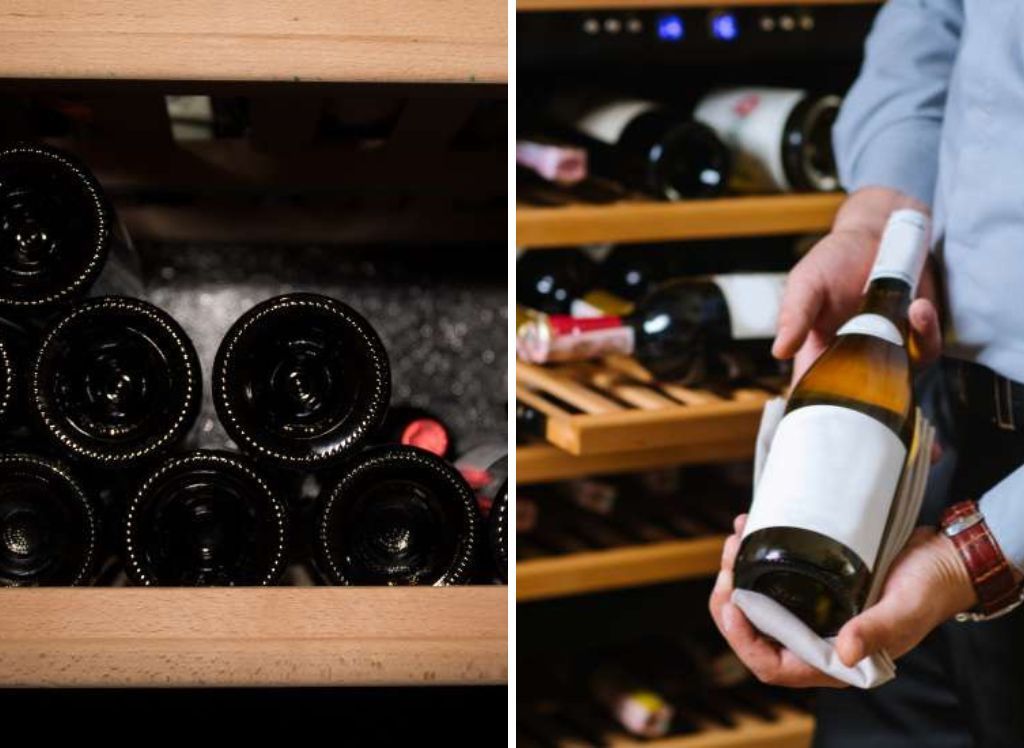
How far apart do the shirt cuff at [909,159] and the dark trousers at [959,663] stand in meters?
0.14

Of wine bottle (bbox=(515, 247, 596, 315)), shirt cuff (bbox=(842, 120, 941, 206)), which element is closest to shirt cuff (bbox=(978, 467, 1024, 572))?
shirt cuff (bbox=(842, 120, 941, 206))

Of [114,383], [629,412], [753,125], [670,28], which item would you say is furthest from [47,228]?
[753,125]

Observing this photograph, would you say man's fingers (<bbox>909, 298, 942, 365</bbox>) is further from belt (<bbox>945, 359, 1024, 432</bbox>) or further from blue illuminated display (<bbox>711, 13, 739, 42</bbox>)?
blue illuminated display (<bbox>711, 13, 739, 42</bbox>)

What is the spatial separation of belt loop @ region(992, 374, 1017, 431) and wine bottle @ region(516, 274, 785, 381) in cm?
26

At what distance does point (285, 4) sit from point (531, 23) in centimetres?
28

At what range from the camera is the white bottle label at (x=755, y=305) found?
1095 millimetres

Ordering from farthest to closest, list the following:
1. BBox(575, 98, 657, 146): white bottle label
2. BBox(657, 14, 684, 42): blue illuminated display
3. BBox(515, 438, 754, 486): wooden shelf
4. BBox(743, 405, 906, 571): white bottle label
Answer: BBox(575, 98, 657, 146): white bottle label < BBox(657, 14, 684, 42): blue illuminated display < BBox(515, 438, 754, 486): wooden shelf < BBox(743, 405, 906, 571): white bottle label

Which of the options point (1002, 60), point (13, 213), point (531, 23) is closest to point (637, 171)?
point (531, 23)

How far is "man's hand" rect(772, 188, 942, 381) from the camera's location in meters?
0.87

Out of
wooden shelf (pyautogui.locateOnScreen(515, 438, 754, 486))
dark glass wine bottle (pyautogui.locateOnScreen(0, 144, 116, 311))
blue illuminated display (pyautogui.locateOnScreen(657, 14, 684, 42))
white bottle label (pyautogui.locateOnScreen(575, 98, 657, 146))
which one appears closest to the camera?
dark glass wine bottle (pyautogui.locateOnScreen(0, 144, 116, 311))

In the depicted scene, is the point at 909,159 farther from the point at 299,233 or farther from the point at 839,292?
the point at 299,233

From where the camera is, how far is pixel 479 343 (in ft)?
4.32

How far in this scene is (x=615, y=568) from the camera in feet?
3.63

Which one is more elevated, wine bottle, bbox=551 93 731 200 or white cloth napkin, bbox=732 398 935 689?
wine bottle, bbox=551 93 731 200
